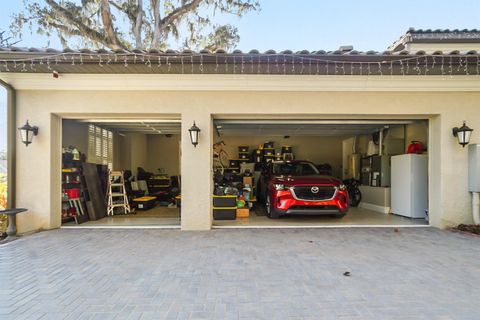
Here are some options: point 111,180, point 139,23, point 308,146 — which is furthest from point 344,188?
point 139,23

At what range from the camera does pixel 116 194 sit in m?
7.48

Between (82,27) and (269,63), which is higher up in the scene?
(82,27)

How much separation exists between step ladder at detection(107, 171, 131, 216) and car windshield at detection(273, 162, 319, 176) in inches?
166

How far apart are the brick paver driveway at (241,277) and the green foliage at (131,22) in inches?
316

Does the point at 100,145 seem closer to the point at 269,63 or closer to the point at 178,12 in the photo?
the point at 269,63

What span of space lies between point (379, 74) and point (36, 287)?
6.04 meters

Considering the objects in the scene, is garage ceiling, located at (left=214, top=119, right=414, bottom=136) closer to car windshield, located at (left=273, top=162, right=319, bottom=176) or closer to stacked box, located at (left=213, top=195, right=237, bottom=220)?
car windshield, located at (left=273, top=162, right=319, bottom=176)

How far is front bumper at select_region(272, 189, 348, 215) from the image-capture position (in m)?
5.84

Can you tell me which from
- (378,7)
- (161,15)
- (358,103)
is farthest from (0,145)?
(378,7)

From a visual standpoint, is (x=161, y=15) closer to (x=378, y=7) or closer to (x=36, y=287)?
(x=378, y=7)

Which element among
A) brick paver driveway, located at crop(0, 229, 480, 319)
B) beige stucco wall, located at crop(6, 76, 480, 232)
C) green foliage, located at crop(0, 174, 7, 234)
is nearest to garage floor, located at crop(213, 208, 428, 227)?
beige stucco wall, located at crop(6, 76, 480, 232)

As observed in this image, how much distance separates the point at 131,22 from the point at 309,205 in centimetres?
1009

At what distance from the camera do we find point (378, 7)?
34.8ft

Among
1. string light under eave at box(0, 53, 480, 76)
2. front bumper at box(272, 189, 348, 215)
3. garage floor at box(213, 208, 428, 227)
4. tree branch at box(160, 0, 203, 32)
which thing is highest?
tree branch at box(160, 0, 203, 32)
